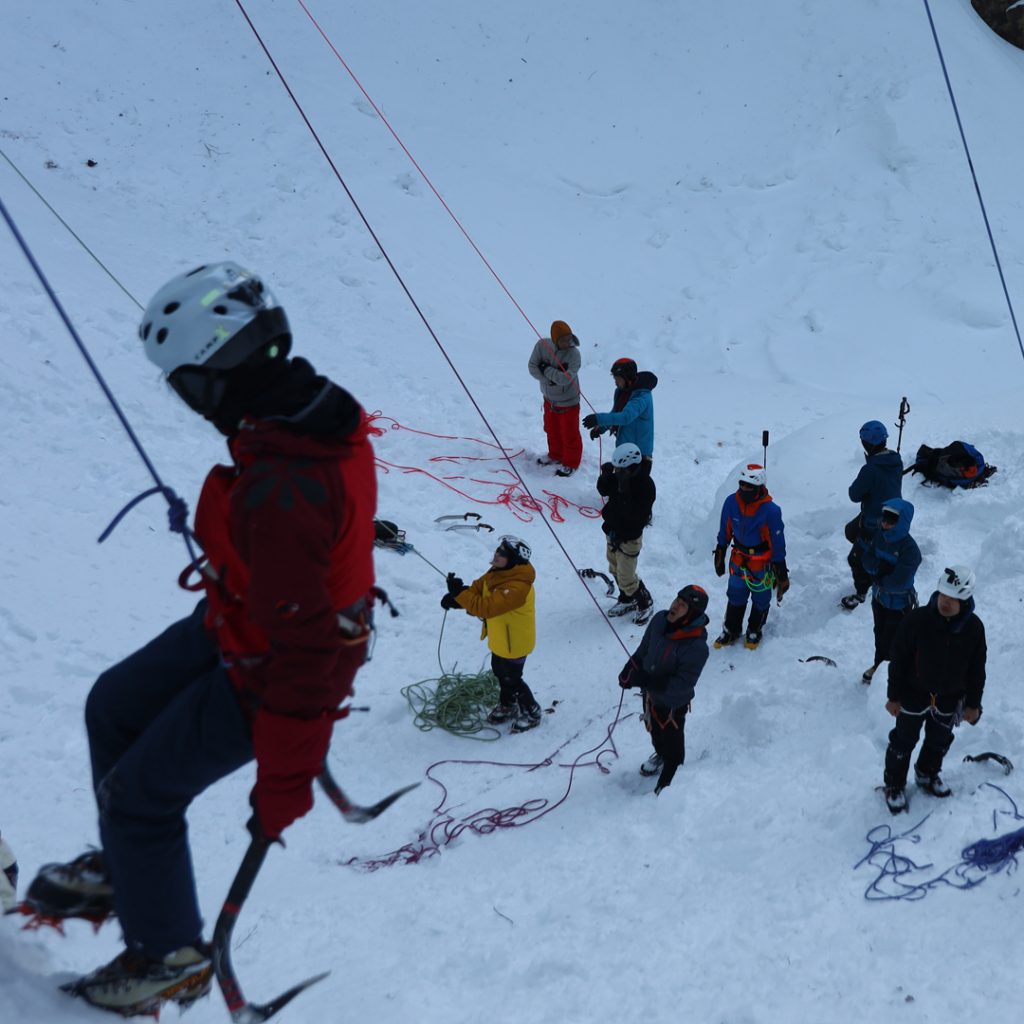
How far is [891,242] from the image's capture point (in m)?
15.4

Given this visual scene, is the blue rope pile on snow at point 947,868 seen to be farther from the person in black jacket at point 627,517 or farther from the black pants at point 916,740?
the person in black jacket at point 627,517

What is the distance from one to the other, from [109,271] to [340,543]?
10710 mm

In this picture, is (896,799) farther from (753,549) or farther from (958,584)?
(753,549)

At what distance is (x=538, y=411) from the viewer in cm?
1228

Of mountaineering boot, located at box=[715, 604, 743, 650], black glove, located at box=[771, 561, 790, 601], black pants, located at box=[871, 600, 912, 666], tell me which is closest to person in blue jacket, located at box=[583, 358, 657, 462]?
mountaineering boot, located at box=[715, 604, 743, 650]

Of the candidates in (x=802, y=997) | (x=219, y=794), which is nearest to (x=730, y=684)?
(x=802, y=997)

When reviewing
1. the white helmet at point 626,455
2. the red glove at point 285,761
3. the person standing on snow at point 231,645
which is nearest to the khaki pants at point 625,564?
the white helmet at point 626,455

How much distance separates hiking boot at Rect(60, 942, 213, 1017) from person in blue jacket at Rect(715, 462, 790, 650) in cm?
572

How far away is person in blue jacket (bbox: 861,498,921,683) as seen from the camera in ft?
22.8

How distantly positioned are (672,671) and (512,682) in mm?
1444

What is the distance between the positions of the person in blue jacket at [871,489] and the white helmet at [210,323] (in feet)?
20.2

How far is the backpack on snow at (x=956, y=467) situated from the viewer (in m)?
9.22

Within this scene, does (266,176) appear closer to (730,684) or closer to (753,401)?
(753,401)

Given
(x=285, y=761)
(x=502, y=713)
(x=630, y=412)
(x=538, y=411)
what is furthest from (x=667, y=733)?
(x=538, y=411)
